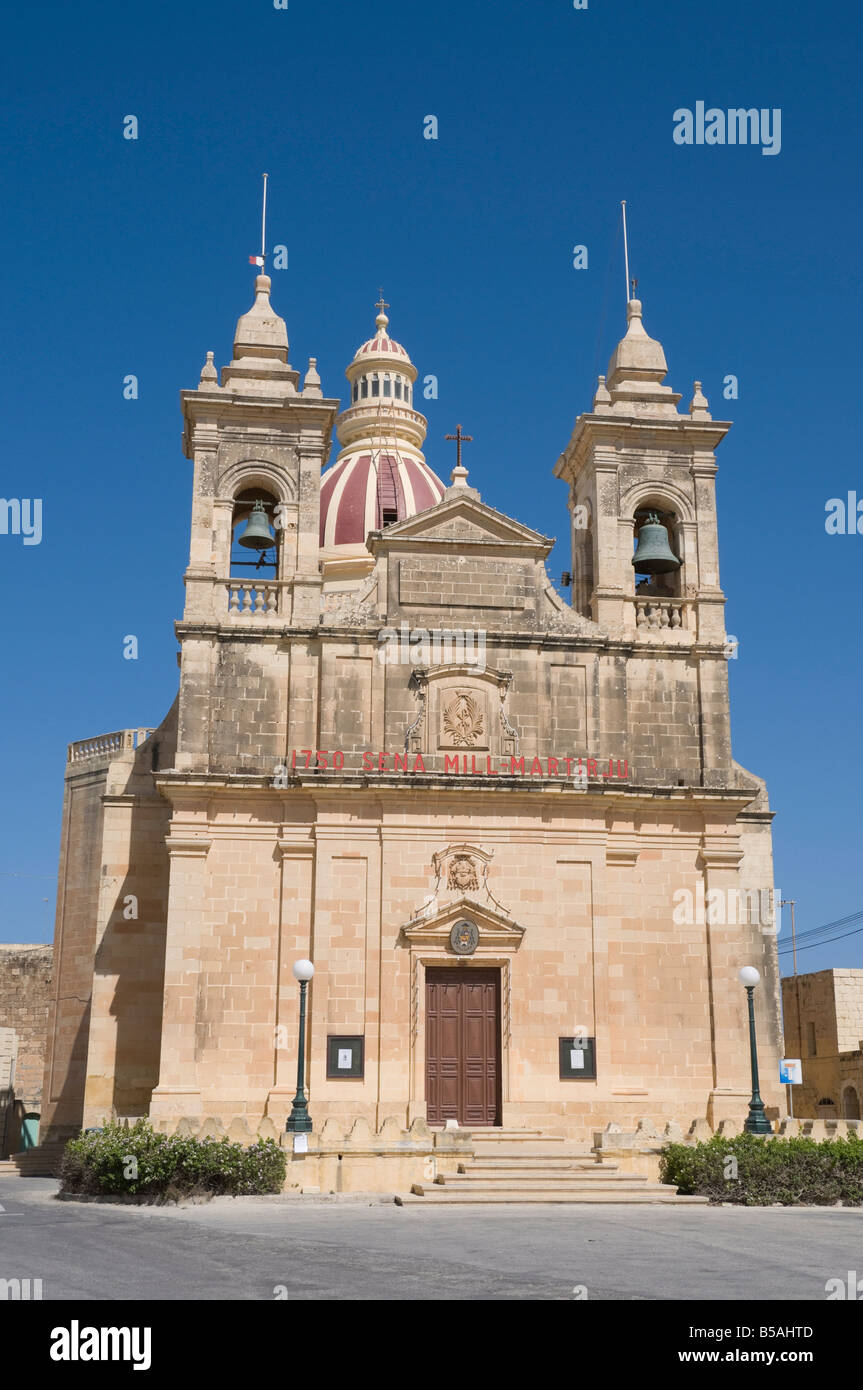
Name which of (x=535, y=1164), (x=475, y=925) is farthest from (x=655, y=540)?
(x=535, y=1164)

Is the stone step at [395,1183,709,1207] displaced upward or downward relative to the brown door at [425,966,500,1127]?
downward

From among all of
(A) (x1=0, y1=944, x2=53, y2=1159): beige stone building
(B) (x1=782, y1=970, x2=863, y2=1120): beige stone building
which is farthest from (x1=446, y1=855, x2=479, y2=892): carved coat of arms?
(A) (x1=0, y1=944, x2=53, y2=1159): beige stone building

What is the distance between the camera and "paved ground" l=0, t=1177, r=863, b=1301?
11547 mm

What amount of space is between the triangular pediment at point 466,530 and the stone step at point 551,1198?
44.0ft

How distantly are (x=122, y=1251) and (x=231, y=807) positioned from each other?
14.0m

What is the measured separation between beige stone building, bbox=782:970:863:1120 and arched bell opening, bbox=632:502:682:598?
15195 millimetres

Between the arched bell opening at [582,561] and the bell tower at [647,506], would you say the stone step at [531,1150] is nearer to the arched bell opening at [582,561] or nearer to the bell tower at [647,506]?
the bell tower at [647,506]

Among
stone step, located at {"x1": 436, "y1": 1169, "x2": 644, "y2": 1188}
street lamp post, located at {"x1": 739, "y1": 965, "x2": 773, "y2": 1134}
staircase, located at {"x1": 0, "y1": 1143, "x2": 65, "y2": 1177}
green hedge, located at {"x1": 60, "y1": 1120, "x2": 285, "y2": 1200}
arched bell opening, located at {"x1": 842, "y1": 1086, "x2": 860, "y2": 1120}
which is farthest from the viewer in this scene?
arched bell opening, located at {"x1": 842, "y1": 1086, "x2": 860, "y2": 1120}

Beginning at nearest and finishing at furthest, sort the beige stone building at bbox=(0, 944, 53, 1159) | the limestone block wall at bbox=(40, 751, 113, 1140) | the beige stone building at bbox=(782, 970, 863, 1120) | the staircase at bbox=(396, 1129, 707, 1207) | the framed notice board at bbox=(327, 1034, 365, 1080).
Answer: the staircase at bbox=(396, 1129, 707, 1207), the framed notice board at bbox=(327, 1034, 365, 1080), the limestone block wall at bbox=(40, 751, 113, 1140), the beige stone building at bbox=(782, 970, 863, 1120), the beige stone building at bbox=(0, 944, 53, 1159)

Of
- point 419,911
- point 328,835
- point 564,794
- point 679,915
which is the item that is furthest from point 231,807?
point 679,915

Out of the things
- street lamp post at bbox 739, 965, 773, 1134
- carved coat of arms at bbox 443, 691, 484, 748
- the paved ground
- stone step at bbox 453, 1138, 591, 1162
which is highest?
carved coat of arms at bbox 443, 691, 484, 748

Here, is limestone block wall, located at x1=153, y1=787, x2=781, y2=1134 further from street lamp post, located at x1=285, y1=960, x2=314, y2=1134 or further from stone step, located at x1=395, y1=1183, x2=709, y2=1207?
stone step, located at x1=395, y1=1183, x2=709, y2=1207

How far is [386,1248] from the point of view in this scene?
1432cm

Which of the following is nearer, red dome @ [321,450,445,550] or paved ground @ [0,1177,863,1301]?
paved ground @ [0,1177,863,1301]
